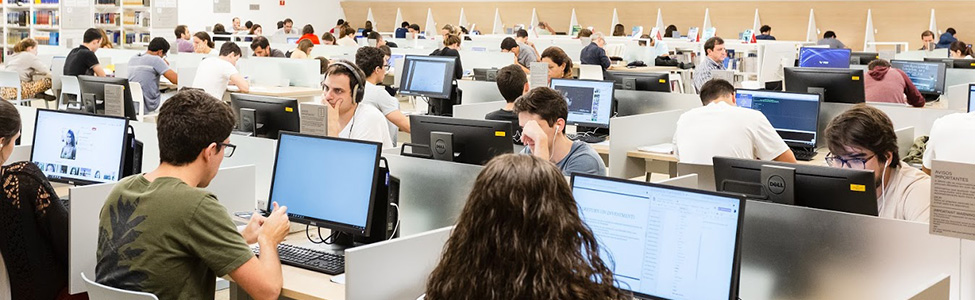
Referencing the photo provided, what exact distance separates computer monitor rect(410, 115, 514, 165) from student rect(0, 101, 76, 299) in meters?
1.31

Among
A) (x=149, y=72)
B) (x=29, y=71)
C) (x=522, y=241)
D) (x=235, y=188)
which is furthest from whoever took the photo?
(x=29, y=71)

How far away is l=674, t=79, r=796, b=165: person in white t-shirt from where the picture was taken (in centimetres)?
448

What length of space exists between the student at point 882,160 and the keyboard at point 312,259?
1530 mm

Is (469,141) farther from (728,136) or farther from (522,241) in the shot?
(522,241)

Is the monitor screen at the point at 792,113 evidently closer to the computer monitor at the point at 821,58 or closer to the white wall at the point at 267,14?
the computer monitor at the point at 821,58

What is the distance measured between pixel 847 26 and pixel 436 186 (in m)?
14.4

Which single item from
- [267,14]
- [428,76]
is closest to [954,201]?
[428,76]

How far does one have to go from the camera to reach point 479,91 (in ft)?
A: 25.1

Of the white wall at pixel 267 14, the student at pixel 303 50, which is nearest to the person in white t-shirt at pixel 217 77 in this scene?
the student at pixel 303 50

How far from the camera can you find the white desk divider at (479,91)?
24.8 feet

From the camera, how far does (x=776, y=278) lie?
266 centimetres

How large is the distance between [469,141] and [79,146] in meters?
1.54

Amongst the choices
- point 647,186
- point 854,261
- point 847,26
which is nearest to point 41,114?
point 647,186

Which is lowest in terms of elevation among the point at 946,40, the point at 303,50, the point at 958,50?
the point at 303,50
